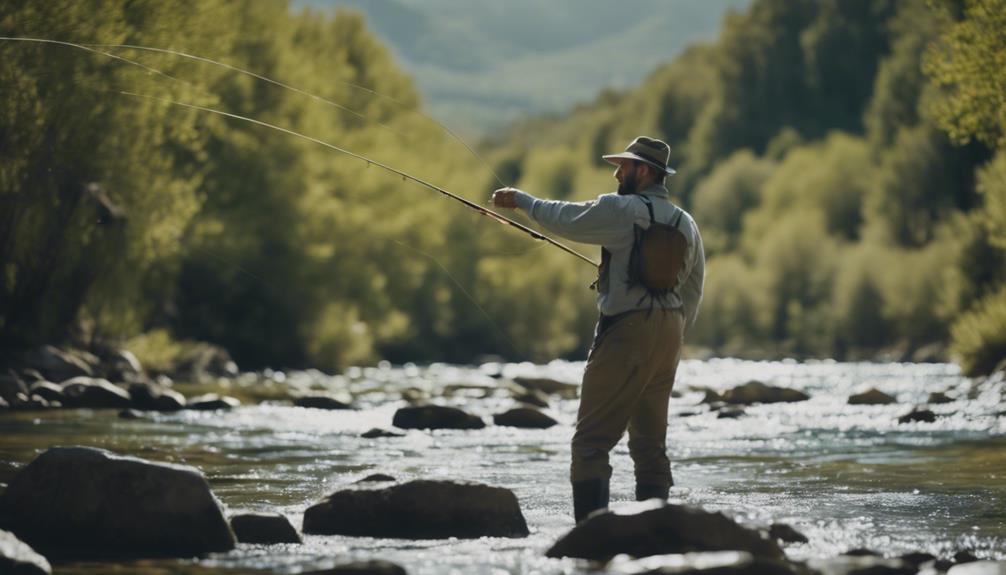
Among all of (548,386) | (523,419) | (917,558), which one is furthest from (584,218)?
(548,386)

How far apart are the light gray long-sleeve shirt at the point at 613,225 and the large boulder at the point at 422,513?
4.52 feet

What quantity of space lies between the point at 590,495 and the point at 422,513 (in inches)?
41.1

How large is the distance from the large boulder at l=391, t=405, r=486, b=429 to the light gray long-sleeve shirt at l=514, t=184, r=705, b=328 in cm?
912

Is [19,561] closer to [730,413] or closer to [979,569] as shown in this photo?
[979,569]

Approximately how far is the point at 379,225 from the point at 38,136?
22.1 meters

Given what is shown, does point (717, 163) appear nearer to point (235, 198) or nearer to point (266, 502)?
point (235, 198)

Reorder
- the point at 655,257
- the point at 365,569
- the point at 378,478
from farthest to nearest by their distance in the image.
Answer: the point at 378,478, the point at 655,257, the point at 365,569

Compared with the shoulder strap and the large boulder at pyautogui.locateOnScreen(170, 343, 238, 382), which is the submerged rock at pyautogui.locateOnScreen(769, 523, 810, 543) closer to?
the shoulder strap

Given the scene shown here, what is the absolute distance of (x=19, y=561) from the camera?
21.6 feet

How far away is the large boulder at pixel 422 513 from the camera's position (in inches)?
329

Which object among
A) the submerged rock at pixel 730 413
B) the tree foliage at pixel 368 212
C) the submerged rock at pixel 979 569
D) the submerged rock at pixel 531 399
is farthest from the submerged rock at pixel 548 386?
the submerged rock at pixel 979 569

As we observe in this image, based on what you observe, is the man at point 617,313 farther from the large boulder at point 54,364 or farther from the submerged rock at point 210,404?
the large boulder at point 54,364

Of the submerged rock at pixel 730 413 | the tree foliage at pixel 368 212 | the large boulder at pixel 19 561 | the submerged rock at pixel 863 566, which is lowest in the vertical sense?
the large boulder at pixel 19 561

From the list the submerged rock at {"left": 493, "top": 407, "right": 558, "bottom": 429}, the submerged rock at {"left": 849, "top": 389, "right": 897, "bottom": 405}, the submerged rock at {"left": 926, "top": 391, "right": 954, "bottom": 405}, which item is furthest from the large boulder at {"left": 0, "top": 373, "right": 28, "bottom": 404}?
the submerged rock at {"left": 926, "top": 391, "right": 954, "bottom": 405}
